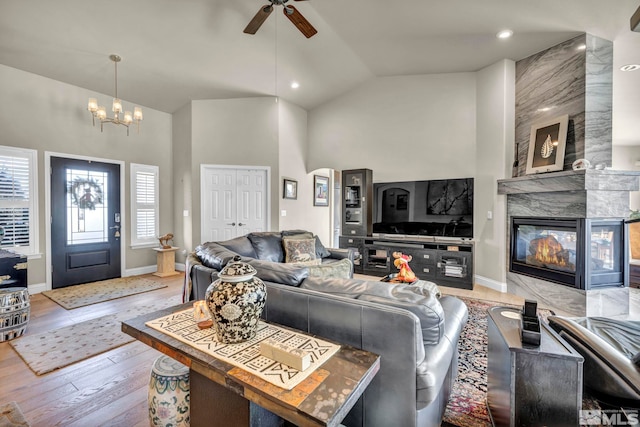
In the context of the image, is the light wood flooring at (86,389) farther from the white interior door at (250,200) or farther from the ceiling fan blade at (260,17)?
the ceiling fan blade at (260,17)

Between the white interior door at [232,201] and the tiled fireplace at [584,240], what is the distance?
4253 millimetres

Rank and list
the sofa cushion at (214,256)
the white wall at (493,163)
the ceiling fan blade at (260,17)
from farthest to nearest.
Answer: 1. the white wall at (493,163)
2. the ceiling fan blade at (260,17)
3. the sofa cushion at (214,256)

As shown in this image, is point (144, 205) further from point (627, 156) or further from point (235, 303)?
point (627, 156)

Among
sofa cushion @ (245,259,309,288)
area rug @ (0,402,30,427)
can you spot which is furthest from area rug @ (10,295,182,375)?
sofa cushion @ (245,259,309,288)

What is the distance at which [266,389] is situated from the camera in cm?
95

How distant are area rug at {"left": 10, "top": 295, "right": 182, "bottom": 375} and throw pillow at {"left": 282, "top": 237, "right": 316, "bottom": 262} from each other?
200 cm

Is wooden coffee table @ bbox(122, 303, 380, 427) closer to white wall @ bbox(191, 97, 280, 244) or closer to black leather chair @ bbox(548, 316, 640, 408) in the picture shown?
black leather chair @ bbox(548, 316, 640, 408)

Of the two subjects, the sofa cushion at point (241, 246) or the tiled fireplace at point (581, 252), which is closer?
the tiled fireplace at point (581, 252)

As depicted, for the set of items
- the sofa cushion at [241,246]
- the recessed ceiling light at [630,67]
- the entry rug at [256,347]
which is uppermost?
the recessed ceiling light at [630,67]

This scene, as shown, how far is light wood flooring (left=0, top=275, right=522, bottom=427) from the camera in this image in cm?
172

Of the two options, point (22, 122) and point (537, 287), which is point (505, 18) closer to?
point (537, 287)

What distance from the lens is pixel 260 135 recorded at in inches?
210

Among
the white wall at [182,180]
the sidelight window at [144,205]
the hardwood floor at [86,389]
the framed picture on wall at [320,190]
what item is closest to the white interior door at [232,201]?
the white wall at [182,180]

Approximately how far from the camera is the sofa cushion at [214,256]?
7.23 feet
